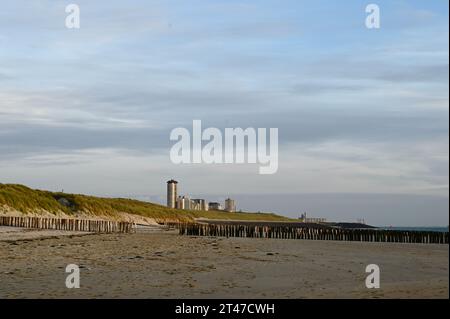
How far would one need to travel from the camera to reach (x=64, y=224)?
180 feet

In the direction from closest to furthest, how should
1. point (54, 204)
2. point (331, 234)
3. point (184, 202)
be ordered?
point (331, 234) < point (54, 204) < point (184, 202)

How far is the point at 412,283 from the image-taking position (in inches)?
746

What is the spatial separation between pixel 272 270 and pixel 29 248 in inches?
561

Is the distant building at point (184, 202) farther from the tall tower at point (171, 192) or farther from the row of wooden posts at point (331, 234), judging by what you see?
the row of wooden posts at point (331, 234)

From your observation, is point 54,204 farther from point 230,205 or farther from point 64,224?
point 230,205

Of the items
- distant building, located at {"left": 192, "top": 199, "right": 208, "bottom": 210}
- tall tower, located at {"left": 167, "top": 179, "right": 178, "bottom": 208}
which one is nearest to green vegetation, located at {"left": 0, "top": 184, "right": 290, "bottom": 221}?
tall tower, located at {"left": 167, "top": 179, "right": 178, "bottom": 208}

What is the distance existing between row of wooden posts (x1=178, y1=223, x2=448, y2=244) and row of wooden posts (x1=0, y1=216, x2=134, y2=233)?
6656mm

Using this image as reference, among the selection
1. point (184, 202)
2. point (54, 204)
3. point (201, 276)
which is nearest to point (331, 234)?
point (54, 204)

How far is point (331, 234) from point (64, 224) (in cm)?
2399

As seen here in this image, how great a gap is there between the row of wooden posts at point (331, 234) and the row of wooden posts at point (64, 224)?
262 inches

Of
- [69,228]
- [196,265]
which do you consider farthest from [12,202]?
[196,265]

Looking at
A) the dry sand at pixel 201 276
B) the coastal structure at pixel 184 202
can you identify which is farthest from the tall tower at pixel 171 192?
the dry sand at pixel 201 276

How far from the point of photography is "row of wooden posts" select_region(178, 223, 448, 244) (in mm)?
56441
